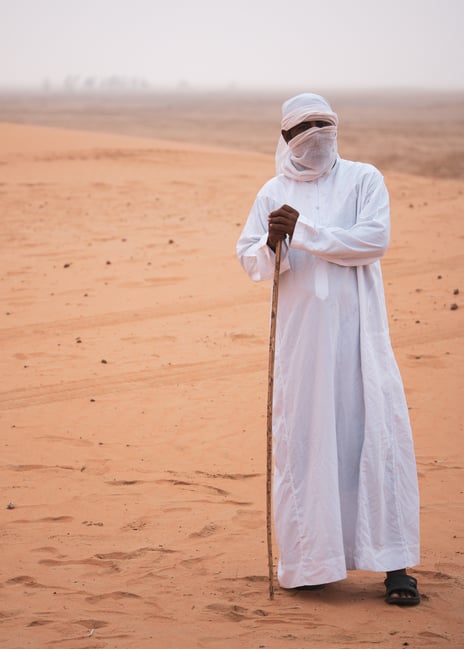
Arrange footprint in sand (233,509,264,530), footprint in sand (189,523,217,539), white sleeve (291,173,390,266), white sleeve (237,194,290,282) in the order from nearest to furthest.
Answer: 1. white sleeve (291,173,390,266)
2. white sleeve (237,194,290,282)
3. footprint in sand (189,523,217,539)
4. footprint in sand (233,509,264,530)

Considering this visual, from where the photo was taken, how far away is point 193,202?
611 inches

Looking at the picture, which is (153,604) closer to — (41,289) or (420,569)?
(420,569)

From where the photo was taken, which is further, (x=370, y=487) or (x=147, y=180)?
(x=147, y=180)

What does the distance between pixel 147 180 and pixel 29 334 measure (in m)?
9.42

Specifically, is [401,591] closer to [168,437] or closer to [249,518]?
[249,518]

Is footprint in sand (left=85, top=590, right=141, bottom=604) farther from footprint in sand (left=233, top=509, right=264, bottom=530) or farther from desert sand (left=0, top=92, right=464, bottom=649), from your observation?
footprint in sand (left=233, top=509, right=264, bottom=530)

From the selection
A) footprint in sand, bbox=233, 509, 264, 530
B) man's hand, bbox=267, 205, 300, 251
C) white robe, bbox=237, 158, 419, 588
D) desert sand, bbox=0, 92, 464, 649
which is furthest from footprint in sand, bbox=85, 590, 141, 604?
man's hand, bbox=267, 205, 300, 251

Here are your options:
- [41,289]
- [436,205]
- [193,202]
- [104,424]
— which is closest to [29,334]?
[41,289]

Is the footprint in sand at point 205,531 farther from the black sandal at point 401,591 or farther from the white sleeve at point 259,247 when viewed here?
the white sleeve at point 259,247

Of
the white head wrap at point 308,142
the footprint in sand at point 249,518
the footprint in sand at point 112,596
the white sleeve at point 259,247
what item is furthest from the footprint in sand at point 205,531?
the white head wrap at point 308,142

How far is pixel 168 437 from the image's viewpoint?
20.1ft

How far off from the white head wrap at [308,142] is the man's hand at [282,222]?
0.21 metres

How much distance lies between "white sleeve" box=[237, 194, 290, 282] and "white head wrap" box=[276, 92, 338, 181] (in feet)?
0.56

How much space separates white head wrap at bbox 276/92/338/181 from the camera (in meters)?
3.89
